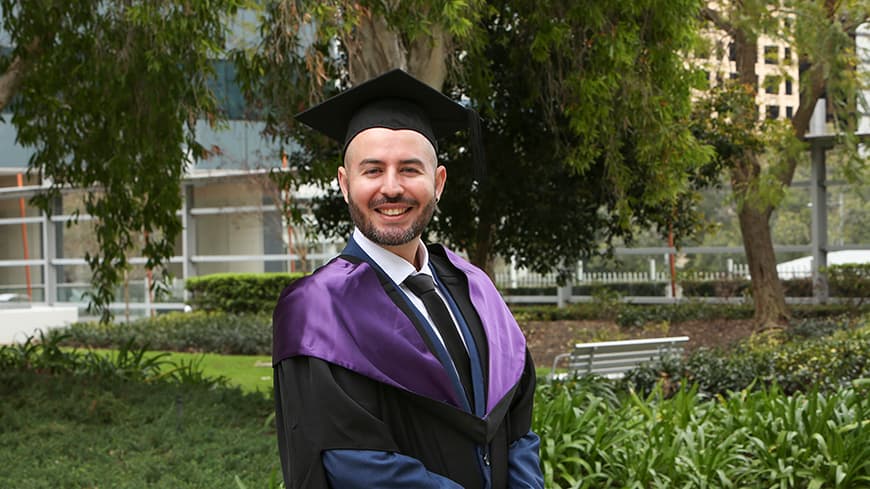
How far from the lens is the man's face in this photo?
2.49 meters

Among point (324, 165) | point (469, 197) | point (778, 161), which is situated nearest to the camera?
point (324, 165)

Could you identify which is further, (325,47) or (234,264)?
(234,264)

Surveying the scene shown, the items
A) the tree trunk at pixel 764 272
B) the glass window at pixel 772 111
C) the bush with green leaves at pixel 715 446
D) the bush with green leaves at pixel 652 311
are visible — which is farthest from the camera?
the bush with green leaves at pixel 652 311

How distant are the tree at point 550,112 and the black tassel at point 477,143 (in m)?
3.55

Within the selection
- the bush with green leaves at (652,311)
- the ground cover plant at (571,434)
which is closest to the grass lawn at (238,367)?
the ground cover plant at (571,434)

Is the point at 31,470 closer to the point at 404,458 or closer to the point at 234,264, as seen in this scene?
the point at 404,458

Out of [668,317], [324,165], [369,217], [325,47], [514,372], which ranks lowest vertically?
[668,317]

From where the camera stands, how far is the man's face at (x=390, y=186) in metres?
2.49

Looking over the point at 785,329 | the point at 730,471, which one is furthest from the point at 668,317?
the point at 730,471

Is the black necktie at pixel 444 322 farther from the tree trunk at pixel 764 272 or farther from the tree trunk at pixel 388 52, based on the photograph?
the tree trunk at pixel 764 272

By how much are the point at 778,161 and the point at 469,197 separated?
7.17m

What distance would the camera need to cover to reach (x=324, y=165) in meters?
8.84

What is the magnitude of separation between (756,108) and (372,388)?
1262 cm

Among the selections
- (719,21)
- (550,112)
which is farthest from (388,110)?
(719,21)
